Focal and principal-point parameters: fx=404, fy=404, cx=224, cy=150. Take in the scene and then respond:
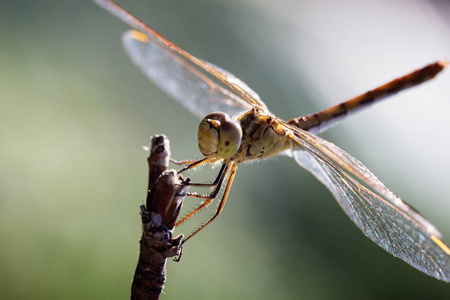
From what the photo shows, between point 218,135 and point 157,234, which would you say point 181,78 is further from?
point 157,234

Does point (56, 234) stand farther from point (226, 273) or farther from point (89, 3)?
point (89, 3)

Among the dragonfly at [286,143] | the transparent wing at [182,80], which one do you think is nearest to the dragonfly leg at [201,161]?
the dragonfly at [286,143]

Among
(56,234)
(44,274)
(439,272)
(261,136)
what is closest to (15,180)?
(56,234)

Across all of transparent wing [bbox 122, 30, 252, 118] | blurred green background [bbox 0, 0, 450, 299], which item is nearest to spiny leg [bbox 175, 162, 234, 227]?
transparent wing [bbox 122, 30, 252, 118]

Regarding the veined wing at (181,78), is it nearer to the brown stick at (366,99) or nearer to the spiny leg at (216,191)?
the brown stick at (366,99)

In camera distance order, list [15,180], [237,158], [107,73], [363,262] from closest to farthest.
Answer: [237,158], [15,180], [363,262], [107,73]

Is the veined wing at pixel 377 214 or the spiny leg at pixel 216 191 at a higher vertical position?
the spiny leg at pixel 216 191

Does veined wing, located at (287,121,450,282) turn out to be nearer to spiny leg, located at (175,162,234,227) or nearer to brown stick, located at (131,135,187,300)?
spiny leg, located at (175,162,234,227)

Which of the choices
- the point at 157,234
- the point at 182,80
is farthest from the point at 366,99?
the point at 157,234
